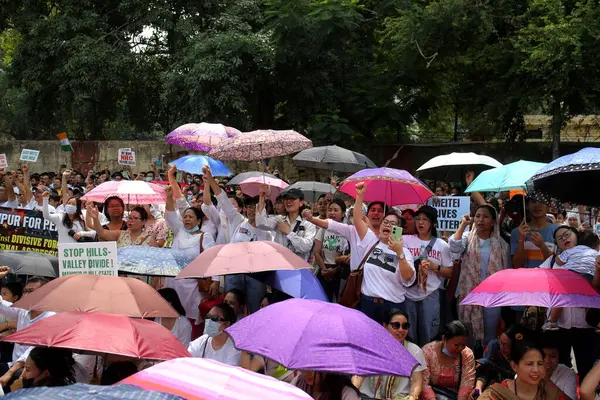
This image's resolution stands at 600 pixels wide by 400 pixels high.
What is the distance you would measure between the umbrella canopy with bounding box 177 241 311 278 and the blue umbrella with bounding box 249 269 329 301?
0.18 metres

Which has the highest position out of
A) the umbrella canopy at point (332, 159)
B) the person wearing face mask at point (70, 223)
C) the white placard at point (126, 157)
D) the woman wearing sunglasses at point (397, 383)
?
the white placard at point (126, 157)

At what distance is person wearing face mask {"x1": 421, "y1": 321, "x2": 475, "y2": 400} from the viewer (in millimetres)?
6477

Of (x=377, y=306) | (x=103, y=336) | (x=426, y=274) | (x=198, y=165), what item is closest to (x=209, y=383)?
(x=103, y=336)

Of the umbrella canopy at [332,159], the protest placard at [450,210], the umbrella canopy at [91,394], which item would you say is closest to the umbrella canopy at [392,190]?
the protest placard at [450,210]

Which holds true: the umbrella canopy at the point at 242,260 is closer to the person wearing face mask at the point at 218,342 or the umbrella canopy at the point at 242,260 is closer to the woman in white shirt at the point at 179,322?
the person wearing face mask at the point at 218,342

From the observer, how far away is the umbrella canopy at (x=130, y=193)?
31.4 feet

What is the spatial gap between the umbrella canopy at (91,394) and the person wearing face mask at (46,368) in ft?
7.15

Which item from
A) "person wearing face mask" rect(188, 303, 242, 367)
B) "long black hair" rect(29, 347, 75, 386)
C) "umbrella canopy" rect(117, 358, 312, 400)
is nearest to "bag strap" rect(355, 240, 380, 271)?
"person wearing face mask" rect(188, 303, 242, 367)

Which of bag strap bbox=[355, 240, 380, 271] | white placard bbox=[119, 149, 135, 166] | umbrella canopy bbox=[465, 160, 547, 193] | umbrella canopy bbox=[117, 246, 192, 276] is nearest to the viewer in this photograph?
umbrella canopy bbox=[117, 246, 192, 276]

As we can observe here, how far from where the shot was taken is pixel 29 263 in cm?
829

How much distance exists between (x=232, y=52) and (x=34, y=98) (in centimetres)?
713

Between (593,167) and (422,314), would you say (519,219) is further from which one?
(593,167)

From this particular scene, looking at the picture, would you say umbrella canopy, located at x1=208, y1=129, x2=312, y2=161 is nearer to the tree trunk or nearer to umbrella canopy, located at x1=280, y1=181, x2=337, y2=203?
umbrella canopy, located at x1=280, y1=181, x2=337, y2=203

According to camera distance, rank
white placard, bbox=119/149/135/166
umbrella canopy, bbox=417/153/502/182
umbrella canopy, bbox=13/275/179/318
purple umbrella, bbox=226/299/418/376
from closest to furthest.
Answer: purple umbrella, bbox=226/299/418/376 → umbrella canopy, bbox=13/275/179/318 → umbrella canopy, bbox=417/153/502/182 → white placard, bbox=119/149/135/166
